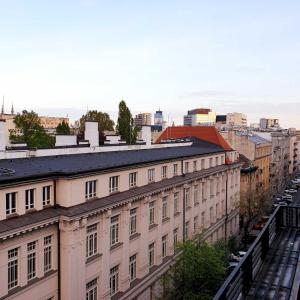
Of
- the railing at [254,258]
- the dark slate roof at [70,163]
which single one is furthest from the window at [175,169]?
the railing at [254,258]

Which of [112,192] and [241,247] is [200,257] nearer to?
[112,192]

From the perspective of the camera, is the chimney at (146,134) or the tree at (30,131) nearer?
the chimney at (146,134)

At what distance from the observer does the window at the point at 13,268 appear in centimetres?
1958

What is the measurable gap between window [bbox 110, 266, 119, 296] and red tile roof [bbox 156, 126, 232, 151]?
33366 mm

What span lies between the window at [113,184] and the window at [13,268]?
355 inches

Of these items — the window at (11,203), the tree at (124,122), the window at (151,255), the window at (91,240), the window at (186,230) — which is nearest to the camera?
the window at (11,203)

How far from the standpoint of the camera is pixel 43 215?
21422 mm

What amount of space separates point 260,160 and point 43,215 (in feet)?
225

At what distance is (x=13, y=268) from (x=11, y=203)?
3.17m

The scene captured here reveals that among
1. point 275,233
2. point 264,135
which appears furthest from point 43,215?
point 264,135

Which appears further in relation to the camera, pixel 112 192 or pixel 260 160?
pixel 260 160

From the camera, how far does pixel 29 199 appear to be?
69.8 ft

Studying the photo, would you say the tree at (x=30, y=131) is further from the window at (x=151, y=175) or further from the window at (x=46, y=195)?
the window at (x=46, y=195)

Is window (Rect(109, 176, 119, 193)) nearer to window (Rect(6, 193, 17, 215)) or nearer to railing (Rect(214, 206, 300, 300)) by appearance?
window (Rect(6, 193, 17, 215))
